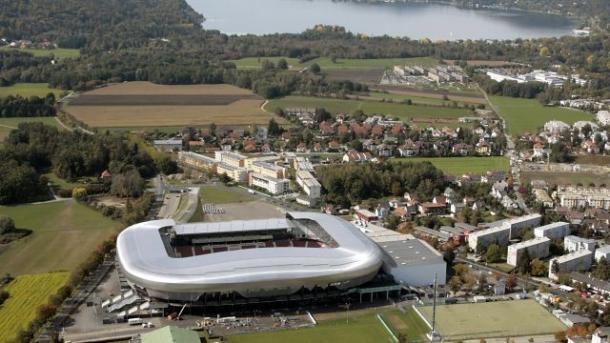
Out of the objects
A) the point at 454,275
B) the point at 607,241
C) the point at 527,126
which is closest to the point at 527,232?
the point at 607,241

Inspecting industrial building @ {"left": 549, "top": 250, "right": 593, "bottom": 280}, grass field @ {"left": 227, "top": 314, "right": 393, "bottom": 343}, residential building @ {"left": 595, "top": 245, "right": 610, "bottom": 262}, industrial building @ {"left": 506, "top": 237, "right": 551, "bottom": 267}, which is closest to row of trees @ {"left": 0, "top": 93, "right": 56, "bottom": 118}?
industrial building @ {"left": 506, "top": 237, "right": 551, "bottom": 267}

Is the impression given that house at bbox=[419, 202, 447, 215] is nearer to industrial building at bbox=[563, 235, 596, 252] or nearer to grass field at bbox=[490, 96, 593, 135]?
industrial building at bbox=[563, 235, 596, 252]

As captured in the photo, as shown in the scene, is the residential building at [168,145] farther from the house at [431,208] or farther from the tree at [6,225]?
the house at [431,208]

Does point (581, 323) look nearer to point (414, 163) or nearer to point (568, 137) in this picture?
point (414, 163)

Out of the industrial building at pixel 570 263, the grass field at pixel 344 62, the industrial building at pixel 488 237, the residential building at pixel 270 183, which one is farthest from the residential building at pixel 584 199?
the grass field at pixel 344 62

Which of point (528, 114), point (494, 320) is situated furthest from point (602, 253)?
point (528, 114)

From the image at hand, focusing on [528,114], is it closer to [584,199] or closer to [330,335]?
[584,199]

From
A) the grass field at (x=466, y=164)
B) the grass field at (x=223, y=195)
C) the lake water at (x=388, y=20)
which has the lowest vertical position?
the grass field at (x=223, y=195)
